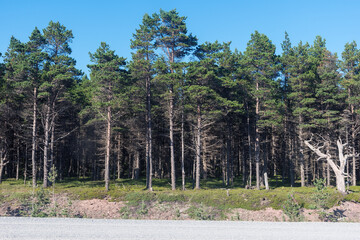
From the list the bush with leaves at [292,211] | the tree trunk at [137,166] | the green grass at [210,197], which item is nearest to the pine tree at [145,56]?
the green grass at [210,197]

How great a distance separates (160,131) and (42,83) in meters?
16.7

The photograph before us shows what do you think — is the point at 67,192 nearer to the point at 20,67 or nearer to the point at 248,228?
the point at 20,67

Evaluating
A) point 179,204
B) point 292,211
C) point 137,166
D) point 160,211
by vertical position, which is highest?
point 137,166

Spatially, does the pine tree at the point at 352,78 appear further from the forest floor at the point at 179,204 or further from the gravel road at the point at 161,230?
the gravel road at the point at 161,230

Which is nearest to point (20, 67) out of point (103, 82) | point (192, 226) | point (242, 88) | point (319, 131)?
point (103, 82)

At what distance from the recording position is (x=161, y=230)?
1055 centimetres

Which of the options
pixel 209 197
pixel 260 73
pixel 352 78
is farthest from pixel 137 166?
pixel 352 78

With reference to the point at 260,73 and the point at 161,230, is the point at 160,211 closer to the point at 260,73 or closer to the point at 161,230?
the point at 161,230

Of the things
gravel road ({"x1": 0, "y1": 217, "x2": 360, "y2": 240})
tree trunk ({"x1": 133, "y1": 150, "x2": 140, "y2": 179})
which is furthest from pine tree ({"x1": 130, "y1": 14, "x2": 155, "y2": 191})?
gravel road ({"x1": 0, "y1": 217, "x2": 360, "y2": 240})

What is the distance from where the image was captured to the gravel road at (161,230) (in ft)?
31.5

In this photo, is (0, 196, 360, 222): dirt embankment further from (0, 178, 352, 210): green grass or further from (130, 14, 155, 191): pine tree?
(130, 14, 155, 191): pine tree

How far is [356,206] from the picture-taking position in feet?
78.4

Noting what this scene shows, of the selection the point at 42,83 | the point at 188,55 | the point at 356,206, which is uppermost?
the point at 188,55

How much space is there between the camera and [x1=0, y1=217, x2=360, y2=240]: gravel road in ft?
31.5
